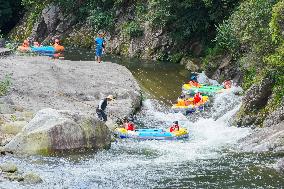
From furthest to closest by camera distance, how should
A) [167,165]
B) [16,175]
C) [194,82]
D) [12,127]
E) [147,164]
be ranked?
[194,82] < [12,127] < [147,164] < [167,165] < [16,175]

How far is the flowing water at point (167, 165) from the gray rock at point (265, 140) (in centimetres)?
40

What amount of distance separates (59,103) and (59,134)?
5.47 m

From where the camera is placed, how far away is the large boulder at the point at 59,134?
18.0m

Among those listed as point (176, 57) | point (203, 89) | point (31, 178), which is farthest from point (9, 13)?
point (31, 178)

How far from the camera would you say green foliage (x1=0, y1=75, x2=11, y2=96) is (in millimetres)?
23188

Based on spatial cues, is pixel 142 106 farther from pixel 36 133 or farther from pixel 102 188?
pixel 102 188

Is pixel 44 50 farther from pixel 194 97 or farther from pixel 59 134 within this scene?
pixel 59 134

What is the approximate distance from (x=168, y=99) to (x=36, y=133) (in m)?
9.79

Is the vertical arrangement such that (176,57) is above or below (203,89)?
above

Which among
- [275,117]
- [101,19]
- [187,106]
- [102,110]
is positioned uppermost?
[101,19]

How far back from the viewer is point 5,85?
77.1 feet

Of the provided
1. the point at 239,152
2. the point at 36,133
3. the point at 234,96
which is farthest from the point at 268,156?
the point at 234,96

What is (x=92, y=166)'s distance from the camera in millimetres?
16938

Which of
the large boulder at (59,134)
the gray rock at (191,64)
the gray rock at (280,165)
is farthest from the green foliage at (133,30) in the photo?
the gray rock at (280,165)
